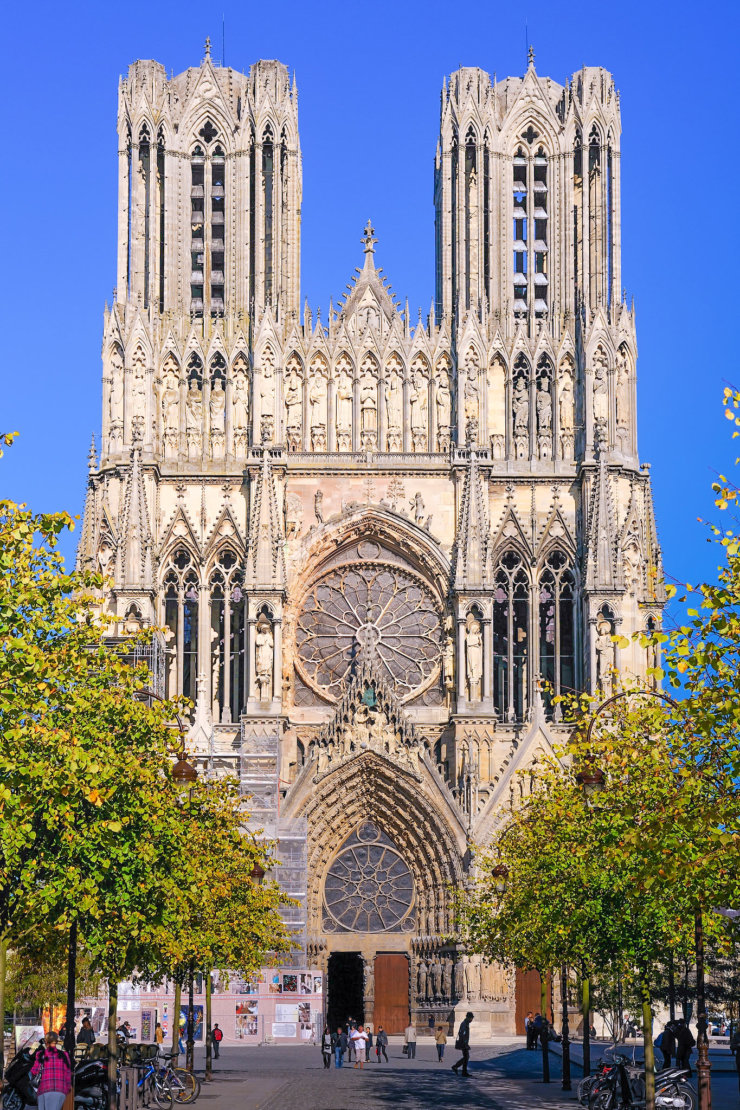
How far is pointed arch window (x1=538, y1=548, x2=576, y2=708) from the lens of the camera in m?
53.9

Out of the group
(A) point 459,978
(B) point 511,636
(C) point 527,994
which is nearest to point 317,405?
(B) point 511,636

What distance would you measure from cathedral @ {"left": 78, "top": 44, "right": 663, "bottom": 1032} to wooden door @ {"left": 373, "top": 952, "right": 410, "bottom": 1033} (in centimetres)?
7

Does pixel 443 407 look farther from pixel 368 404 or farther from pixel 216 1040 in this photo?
pixel 216 1040

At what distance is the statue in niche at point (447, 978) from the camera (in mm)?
50656

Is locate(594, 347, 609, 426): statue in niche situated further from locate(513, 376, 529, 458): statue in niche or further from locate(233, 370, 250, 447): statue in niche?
locate(233, 370, 250, 447): statue in niche

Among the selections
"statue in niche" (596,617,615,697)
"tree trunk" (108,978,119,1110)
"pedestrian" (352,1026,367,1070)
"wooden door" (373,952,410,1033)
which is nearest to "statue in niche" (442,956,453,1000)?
"wooden door" (373,952,410,1033)

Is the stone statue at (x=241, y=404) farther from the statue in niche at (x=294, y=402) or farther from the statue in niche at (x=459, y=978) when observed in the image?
the statue in niche at (x=459, y=978)

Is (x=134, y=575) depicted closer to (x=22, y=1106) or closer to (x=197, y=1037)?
(x=197, y=1037)

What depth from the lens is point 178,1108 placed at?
1195 inches

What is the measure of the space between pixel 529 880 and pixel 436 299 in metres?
25.2

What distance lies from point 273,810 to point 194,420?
12.0 metres

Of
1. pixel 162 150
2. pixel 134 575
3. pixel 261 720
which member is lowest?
pixel 261 720

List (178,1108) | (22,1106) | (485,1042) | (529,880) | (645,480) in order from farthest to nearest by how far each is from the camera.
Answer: (645,480) < (485,1042) < (529,880) < (178,1108) < (22,1106)

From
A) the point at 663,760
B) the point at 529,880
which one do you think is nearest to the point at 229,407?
the point at 529,880
